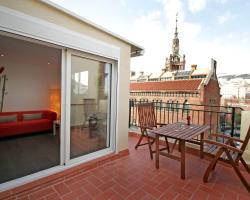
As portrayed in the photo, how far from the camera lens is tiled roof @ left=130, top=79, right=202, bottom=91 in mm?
16312

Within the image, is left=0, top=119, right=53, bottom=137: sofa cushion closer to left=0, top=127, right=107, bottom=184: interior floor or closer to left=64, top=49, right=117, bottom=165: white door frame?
left=0, top=127, right=107, bottom=184: interior floor

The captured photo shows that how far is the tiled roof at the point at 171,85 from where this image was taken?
1631 centimetres

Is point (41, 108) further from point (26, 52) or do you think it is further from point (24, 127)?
point (26, 52)

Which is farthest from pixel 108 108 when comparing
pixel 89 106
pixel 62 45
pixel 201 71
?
pixel 201 71

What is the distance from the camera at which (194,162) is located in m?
2.79

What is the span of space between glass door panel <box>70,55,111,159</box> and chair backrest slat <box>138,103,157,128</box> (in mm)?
799

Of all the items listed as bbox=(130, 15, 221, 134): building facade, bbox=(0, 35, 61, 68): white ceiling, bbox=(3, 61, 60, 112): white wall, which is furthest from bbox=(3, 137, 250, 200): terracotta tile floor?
bbox=(130, 15, 221, 134): building facade

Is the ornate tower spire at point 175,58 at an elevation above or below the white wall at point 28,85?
above

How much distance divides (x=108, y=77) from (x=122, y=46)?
70 centimetres

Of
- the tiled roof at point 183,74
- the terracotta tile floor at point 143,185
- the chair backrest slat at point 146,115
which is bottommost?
the terracotta tile floor at point 143,185

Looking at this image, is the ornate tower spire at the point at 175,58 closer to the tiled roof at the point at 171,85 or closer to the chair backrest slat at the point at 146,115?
the tiled roof at the point at 171,85

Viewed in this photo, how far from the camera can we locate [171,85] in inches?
714

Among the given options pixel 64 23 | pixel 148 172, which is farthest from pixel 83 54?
pixel 148 172

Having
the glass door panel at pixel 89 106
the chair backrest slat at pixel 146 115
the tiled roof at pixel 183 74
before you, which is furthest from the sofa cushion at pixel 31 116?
the tiled roof at pixel 183 74
